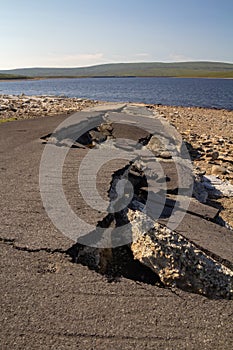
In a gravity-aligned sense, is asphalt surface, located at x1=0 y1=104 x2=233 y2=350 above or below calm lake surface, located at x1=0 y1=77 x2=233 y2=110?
above

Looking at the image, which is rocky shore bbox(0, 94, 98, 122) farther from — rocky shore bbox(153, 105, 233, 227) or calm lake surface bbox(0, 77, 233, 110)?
calm lake surface bbox(0, 77, 233, 110)

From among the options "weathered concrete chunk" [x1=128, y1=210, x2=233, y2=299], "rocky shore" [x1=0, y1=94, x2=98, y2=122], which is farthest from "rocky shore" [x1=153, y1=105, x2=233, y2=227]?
"rocky shore" [x1=0, y1=94, x2=98, y2=122]

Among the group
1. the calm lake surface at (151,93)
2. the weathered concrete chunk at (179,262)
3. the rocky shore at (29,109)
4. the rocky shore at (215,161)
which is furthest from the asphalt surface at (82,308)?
the calm lake surface at (151,93)

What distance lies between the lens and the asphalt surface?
2576mm

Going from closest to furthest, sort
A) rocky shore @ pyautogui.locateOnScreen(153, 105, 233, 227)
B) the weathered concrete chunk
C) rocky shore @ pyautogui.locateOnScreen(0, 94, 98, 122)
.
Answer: the weathered concrete chunk < rocky shore @ pyautogui.locateOnScreen(153, 105, 233, 227) < rocky shore @ pyautogui.locateOnScreen(0, 94, 98, 122)

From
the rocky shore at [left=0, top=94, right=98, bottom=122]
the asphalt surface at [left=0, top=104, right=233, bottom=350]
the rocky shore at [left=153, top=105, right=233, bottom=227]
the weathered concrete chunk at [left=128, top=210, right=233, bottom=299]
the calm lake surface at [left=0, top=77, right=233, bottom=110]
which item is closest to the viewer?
the asphalt surface at [left=0, top=104, right=233, bottom=350]

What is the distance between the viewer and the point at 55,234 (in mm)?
3848

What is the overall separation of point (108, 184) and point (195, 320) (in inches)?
118

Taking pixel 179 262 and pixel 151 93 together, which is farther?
pixel 151 93

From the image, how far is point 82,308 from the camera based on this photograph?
2838mm

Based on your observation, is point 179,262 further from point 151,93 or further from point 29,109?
point 151,93

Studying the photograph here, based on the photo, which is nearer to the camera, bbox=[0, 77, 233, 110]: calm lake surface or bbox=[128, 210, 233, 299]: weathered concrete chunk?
bbox=[128, 210, 233, 299]: weathered concrete chunk

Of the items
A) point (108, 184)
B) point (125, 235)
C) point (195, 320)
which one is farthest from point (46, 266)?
point (108, 184)

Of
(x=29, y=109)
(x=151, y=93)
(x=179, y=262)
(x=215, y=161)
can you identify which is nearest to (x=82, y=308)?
(x=179, y=262)
